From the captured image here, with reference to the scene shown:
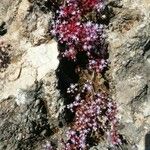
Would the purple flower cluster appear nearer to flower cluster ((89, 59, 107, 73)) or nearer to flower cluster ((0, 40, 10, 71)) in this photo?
flower cluster ((0, 40, 10, 71))

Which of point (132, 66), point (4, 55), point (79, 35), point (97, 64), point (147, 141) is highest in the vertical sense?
point (4, 55)

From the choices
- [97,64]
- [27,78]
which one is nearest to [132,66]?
[97,64]

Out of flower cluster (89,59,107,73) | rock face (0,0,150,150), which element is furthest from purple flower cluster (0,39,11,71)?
flower cluster (89,59,107,73)

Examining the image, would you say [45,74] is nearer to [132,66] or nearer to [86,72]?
[86,72]

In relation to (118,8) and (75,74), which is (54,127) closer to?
(75,74)

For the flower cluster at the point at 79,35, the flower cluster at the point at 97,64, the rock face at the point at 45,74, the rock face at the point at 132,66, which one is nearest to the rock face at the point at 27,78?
the rock face at the point at 45,74

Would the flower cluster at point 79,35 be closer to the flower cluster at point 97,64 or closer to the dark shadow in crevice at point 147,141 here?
the flower cluster at point 97,64

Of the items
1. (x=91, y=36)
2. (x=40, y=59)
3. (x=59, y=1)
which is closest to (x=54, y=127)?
(x=40, y=59)
